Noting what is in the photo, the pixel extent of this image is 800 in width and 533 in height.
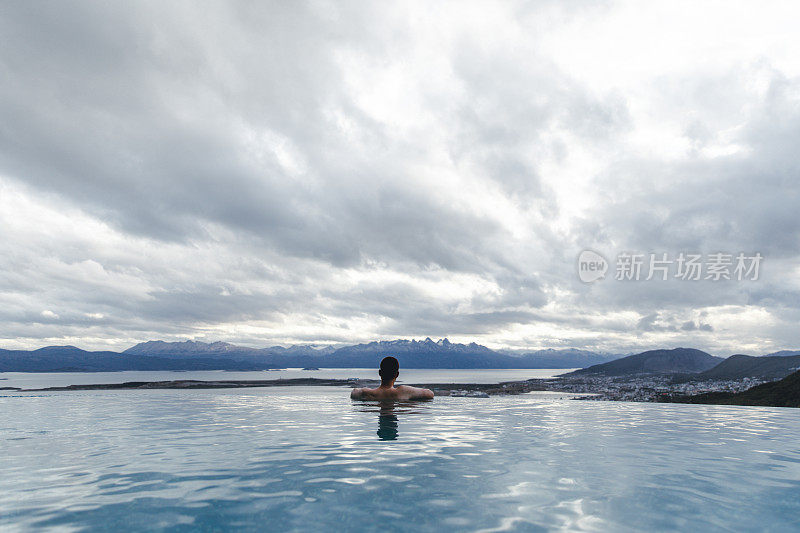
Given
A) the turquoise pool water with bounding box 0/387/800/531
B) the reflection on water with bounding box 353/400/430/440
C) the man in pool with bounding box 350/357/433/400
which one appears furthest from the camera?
the man in pool with bounding box 350/357/433/400

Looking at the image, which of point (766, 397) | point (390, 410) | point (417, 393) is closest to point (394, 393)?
point (390, 410)

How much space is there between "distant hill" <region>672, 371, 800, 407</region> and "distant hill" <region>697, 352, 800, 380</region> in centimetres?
7292

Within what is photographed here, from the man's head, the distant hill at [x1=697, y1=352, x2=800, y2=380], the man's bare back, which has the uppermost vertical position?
the man's head

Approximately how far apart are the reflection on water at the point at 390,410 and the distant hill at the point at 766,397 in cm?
3656

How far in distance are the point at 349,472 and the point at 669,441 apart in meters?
12.4

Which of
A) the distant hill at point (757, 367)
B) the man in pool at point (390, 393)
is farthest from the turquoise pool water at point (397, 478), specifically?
the distant hill at point (757, 367)

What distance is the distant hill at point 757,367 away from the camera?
108769mm

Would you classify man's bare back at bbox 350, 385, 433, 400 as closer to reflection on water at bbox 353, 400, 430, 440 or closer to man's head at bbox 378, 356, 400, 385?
reflection on water at bbox 353, 400, 430, 440

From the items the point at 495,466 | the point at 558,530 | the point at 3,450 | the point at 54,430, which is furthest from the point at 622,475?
the point at 54,430

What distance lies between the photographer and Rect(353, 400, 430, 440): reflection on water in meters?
15.9

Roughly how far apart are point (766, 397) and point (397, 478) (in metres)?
51.2

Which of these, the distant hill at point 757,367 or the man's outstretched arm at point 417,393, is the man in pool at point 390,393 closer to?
the man's outstretched arm at point 417,393

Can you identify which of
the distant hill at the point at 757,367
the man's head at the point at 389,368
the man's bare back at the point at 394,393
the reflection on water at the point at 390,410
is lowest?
the distant hill at the point at 757,367

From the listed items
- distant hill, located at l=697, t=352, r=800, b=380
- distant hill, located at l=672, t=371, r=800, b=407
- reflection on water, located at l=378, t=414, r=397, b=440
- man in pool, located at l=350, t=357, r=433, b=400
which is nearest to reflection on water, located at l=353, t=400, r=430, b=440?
reflection on water, located at l=378, t=414, r=397, b=440
